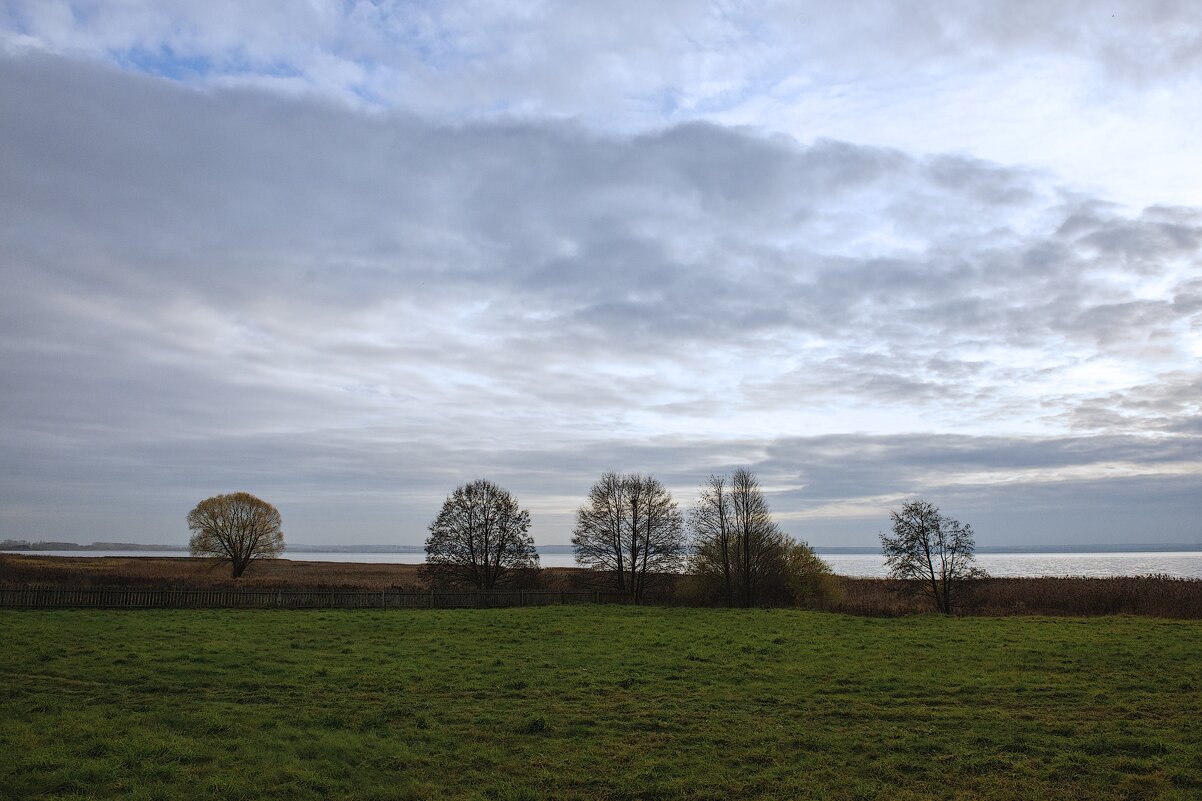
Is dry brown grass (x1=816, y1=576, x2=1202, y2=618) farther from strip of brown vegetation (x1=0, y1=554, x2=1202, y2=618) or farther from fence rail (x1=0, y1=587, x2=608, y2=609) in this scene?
fence rail (x1=0, y1=587, x2=608, y2=609)

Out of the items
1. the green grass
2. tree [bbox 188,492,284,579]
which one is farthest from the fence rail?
tree [bbox 188,492,284,579]

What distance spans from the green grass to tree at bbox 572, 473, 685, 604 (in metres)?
30.0

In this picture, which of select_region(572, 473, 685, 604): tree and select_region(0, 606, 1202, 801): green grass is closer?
select_region(0, 606, 1202, 801): green grass

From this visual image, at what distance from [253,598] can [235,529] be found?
3725 centimetres

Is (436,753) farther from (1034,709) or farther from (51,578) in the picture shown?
(51,578)

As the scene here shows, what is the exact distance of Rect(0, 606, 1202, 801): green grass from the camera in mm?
9664

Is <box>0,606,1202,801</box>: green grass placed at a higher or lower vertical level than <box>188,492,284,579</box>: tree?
lower

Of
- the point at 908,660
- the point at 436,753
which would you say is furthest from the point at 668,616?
the point at 436,753

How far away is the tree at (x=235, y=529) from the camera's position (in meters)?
67.2

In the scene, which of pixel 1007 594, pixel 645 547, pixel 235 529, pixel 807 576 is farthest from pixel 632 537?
pixel 235 529

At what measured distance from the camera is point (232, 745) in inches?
433

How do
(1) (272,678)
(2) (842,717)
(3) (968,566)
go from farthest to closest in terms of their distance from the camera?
(3) (968,566)
(1) (272,678)
(2) (842,717)

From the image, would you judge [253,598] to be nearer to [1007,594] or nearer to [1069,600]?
[1069,600]

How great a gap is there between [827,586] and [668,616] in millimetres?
21833
